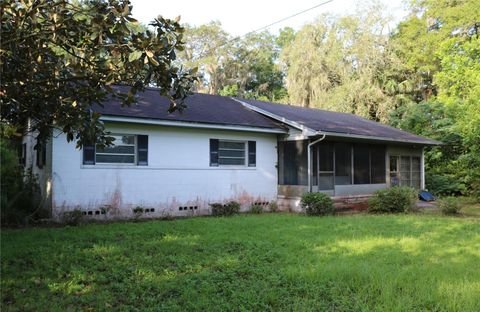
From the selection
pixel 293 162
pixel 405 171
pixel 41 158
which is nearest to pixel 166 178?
pixel 41 158

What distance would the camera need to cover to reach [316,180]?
14914 mm

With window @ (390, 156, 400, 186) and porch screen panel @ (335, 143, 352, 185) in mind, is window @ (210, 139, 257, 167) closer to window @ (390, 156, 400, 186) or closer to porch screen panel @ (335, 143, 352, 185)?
porch screen panel @ (335, 143, 352, 185)

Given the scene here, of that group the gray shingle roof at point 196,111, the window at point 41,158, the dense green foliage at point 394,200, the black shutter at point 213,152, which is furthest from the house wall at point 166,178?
the dense green foliage at point 394,200

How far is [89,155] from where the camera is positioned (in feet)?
37.5

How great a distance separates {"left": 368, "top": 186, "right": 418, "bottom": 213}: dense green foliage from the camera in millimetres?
14094

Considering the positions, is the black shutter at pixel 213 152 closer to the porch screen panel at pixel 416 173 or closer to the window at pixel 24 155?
the window at pixel 24 155

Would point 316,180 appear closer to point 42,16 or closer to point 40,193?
point 40,193

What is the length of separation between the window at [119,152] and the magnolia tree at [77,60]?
5.66m

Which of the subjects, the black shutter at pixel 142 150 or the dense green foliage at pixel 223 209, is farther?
the dense green foliage at pixel 223 209

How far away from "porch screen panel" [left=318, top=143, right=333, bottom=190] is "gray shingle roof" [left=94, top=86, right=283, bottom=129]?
6.21 feet

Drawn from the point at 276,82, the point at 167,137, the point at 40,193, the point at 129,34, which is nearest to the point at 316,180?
the point at 167,137

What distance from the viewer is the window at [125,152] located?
11766 millimetres

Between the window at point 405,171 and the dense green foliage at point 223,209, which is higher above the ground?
the window at point 405,171

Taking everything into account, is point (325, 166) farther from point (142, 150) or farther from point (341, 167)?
point (142, 150)
